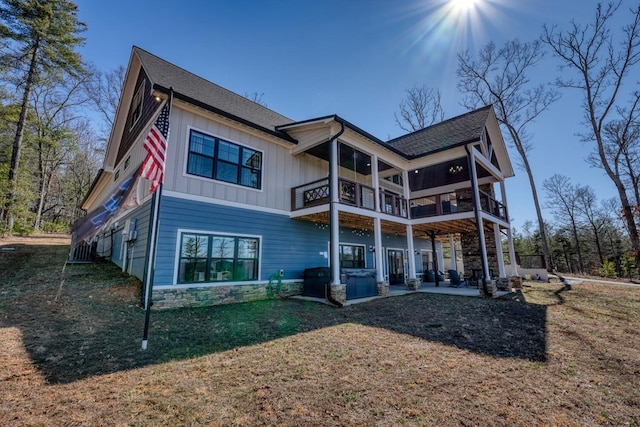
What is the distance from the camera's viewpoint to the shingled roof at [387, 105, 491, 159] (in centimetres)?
1194

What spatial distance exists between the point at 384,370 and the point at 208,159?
759cm

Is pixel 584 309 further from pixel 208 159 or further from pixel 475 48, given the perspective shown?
pixel 475 48

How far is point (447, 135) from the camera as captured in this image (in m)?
13.1

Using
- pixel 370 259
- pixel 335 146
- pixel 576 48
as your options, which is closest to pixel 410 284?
pixel 370 259

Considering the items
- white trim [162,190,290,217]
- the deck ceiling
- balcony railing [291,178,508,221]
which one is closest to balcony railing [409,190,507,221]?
balcony railing [291,178,508,221]

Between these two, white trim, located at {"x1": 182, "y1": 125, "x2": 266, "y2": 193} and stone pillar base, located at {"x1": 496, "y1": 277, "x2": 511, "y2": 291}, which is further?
stone pillar base, located at {"x1": 496, "y1": 277, "x2": 511, "y2": 291}

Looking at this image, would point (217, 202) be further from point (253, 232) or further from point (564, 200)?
point (564, 200)

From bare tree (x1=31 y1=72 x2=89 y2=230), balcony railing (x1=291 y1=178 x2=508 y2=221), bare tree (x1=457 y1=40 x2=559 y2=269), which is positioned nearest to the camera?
balcony railing (x1=291 y1=178 x2=508 y2=221)

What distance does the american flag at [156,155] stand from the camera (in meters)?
5.37

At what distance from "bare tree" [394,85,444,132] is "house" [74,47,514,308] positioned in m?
10.9

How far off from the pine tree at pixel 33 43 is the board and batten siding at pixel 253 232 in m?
14.0

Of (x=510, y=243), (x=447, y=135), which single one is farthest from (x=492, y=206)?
(x=447, y=135)

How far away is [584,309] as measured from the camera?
8500mm

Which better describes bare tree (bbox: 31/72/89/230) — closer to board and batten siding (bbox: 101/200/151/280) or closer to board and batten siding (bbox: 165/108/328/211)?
board and batten siding (bbox: 101/200/151/280)
